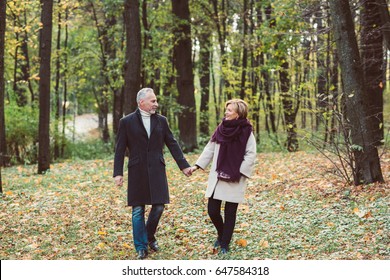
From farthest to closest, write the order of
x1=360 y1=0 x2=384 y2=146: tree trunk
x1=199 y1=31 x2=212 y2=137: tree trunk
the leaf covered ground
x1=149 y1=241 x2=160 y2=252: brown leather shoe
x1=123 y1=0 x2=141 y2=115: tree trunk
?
x1=199 y1=31 x2=212 y2=137: tree trunk, x1=123 y1=0 x2=141 y2=115: tree trunk, x1=360 y1=0 x2=384 y2=146: tree trunk, x1=149 y1=241 x2=160 y2=252: brown leather shoe, the leaf covered ground

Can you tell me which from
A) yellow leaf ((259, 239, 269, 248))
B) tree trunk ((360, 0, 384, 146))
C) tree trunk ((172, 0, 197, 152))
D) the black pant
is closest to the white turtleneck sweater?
the black pant

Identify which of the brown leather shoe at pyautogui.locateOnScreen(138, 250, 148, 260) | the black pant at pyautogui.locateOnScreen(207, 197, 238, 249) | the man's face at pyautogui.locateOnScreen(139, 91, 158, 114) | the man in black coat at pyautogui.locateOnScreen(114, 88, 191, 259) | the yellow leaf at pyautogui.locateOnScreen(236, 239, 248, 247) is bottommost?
the brown leather shoe at pyautogui.locateOnScreen(138, 250, 148, 260)

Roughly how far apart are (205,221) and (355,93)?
151 inches

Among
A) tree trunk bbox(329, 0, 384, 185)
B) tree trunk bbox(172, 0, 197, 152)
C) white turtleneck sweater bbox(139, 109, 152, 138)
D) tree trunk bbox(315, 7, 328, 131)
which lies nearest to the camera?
white turtleneck sweater bbox(139, 109, 152, 138)

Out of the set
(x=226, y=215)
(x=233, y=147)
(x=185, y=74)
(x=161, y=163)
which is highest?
(x=185, y=74)

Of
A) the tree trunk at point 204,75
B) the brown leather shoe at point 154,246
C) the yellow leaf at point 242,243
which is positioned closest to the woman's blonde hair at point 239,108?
the yellow leaf at point 242,243

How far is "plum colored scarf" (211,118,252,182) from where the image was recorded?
Answer: 7.43 m

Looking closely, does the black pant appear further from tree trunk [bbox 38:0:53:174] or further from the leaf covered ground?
tree trunk [bbox 38:0:53:174]

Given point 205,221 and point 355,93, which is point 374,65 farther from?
point 205,221

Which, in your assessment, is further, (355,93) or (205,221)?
(355,93)

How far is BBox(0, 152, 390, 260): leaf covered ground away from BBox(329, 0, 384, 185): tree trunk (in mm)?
483

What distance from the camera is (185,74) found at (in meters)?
21.7

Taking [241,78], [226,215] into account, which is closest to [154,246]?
[226,215]
